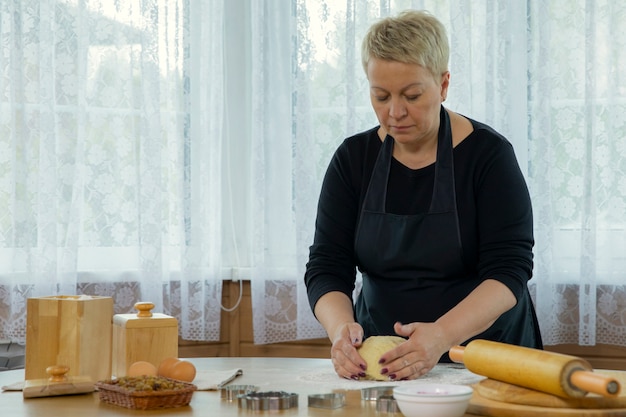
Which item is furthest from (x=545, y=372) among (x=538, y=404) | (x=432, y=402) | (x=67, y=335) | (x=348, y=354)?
(x=67, y=335)

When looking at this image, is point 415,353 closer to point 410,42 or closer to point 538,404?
point 538,404

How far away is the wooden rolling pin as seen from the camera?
54.1 inches

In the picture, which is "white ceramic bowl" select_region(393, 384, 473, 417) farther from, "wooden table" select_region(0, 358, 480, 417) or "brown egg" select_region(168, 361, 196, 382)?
"brown egg" select_region(168, 361, 196, 382)

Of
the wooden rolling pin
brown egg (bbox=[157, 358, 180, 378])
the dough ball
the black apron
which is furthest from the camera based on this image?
the black apron

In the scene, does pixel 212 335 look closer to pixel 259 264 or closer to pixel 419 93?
pixel 259 264

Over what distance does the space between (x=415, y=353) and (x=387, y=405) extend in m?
0.39

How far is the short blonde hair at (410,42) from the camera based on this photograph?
2.12 m

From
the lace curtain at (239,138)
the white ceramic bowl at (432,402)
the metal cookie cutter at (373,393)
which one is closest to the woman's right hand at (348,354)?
the metal cookie cutter at (373,393)

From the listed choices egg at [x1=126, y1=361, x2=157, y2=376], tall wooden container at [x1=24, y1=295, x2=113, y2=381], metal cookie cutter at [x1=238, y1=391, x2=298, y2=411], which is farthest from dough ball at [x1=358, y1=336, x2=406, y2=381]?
tall wooden container at [x1=24, y1=295, x2=113, y2=381]

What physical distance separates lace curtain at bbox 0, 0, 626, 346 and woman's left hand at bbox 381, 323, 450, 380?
5.14ft

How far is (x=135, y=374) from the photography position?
1.74m

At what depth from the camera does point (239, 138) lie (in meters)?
3.78

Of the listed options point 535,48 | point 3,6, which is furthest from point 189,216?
point 535,48

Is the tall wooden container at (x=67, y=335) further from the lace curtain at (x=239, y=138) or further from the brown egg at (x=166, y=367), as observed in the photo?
the lace curtain at (x=239, y=138)
